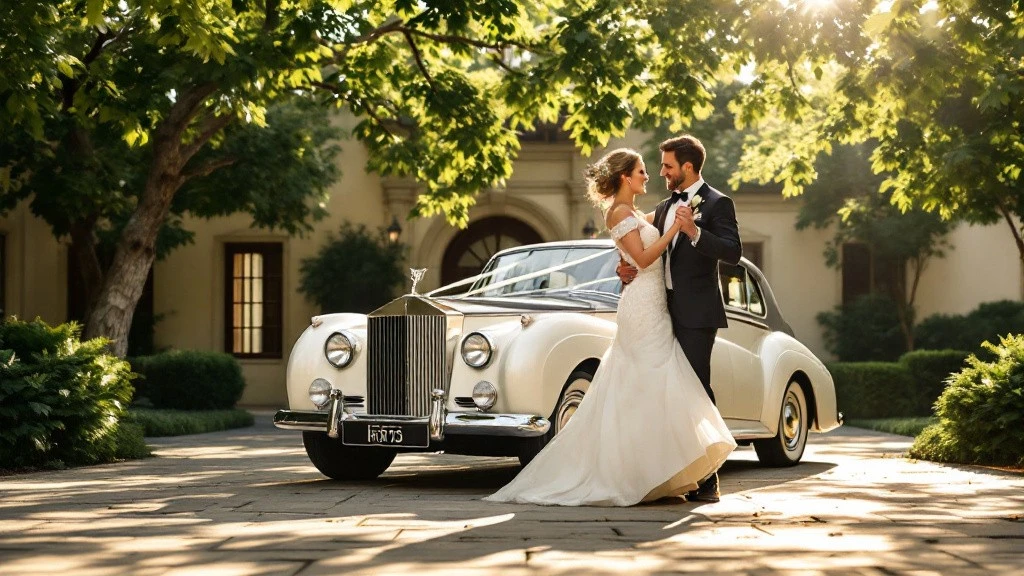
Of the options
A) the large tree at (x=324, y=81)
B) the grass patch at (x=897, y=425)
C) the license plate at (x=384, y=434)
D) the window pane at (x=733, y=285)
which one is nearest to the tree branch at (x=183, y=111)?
the large tree at (x=324, y=81)

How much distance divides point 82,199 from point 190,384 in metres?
3.42

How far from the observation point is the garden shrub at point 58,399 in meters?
9.78

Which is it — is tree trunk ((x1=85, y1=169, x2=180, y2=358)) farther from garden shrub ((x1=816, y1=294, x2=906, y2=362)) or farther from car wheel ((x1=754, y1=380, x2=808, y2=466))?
garden shrub ((x1=816, y1=294, x2=906, y2=362))

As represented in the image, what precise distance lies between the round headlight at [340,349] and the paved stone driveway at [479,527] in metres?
0.80

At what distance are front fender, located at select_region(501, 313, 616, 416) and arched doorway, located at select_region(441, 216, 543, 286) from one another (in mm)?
18593

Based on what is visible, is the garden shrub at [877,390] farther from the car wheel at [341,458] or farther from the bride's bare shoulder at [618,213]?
the bride's bare shoulder at [618,213]

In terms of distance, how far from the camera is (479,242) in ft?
87.8

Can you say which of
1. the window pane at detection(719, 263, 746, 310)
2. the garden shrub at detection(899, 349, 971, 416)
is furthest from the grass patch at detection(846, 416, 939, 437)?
the window pane at detection(719, 263, 746, 310)

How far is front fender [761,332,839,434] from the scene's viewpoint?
389 inches

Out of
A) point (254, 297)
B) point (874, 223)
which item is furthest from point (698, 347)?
point (254, 297)

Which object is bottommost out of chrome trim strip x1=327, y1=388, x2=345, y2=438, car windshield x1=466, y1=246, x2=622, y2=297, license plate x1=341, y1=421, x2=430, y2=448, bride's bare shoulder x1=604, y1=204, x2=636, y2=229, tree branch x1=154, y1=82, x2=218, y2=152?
license plate x1=341, y1=421, x2=430, y2=448

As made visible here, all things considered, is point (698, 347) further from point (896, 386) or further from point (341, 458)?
point (896, 386)

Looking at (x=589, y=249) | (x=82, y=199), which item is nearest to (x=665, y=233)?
(x=589, y=249)

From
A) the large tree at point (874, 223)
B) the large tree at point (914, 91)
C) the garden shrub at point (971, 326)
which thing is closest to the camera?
the large tree at point (914, 91)
